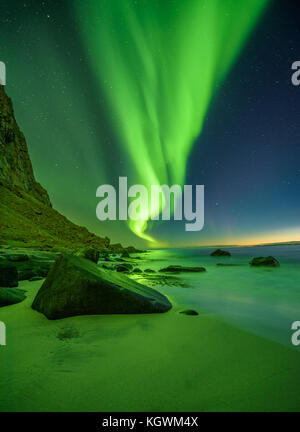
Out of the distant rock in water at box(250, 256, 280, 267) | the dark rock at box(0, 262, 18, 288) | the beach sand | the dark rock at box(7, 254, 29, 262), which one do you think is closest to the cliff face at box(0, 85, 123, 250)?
the dark rock at box(7, 254, 29, 262)

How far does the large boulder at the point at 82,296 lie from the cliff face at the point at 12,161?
48169 millimetres

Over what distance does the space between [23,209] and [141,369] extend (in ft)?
140

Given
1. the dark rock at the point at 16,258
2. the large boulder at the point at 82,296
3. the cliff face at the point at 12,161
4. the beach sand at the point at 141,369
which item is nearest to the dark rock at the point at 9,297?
the large boulder at the point at 82,296

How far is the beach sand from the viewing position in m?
1.20

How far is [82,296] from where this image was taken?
271 centimetres

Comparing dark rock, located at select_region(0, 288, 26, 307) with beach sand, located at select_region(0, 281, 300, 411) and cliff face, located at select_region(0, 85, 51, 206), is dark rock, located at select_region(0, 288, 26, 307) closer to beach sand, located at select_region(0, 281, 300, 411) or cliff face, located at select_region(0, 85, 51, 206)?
beach sand, located at select_region(0, 281, 300, 411)

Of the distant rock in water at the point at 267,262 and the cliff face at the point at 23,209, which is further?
the cliff face at the point at 23,209

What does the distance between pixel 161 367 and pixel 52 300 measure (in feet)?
6.05

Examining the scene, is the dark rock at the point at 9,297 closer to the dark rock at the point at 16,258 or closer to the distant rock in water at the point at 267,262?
the dark rock at the point at 16,258

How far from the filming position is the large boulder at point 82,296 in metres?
2.65

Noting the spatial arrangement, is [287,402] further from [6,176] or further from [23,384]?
[6,176]
